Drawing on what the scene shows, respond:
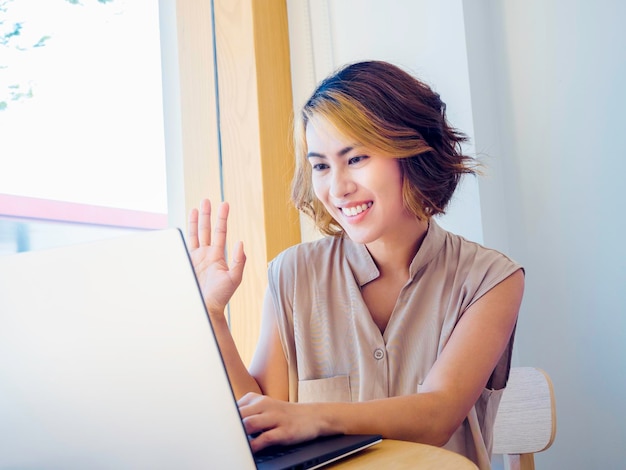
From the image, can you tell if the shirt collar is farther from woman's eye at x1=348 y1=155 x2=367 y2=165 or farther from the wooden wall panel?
the wooden wall panel

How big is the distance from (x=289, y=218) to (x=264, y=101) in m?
0.38

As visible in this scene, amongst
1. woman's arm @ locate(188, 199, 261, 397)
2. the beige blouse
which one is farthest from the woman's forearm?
the beige blouse

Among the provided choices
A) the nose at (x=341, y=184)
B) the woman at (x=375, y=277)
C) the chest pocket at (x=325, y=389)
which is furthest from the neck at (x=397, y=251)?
the chest pocket at (x=325, y=389)

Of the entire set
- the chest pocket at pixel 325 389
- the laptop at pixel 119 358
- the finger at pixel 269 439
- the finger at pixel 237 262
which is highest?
the finger at pixel 237 262

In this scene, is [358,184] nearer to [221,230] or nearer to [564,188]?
[221,230]

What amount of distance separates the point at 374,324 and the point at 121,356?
2.44 feet

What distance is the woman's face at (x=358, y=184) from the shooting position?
127 centimetres

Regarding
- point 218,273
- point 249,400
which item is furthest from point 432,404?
point 218,273

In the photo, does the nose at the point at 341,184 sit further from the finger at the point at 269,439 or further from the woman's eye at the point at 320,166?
the finger at the point at 269,439

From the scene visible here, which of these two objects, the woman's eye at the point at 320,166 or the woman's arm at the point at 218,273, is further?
the woman's eye at the point at 320,166

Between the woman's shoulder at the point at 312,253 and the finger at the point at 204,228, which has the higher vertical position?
the finger at the point at 204,228

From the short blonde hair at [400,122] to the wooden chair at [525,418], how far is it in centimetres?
40

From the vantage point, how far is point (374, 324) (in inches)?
47.7

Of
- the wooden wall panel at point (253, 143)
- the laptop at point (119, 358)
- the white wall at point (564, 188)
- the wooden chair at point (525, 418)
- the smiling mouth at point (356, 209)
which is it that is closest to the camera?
the laptop at point (119, 358)
